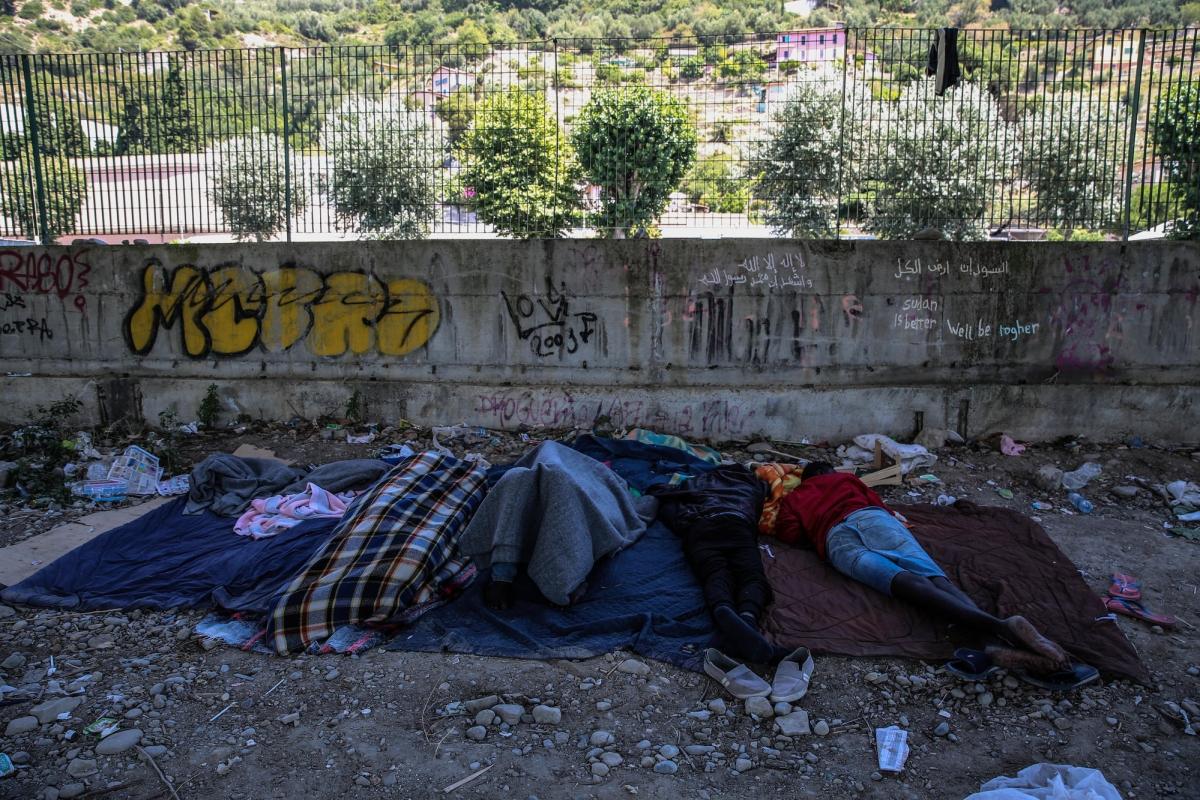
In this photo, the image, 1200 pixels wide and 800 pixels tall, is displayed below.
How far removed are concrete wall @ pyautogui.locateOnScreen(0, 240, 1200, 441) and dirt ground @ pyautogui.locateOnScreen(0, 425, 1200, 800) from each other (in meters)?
3.56

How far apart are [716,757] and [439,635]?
1697 mm

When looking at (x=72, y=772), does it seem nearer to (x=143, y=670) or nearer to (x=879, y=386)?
(x=143, y=670)

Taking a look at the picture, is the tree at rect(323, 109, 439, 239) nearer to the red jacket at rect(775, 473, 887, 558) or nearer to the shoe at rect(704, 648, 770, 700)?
the red jacket at rect(775, 473, 887, 558)

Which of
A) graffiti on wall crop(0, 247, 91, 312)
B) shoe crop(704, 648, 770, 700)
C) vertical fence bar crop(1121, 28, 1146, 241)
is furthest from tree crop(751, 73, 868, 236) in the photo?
graffiti on wall crop(0, 247, 91, 312)

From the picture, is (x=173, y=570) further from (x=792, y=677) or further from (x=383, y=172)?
(x=383, y=172)

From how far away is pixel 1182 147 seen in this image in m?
7.89

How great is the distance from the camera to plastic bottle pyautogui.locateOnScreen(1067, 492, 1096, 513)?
254 inches

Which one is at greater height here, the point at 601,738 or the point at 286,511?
the point at 286,511

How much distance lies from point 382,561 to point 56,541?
2.97 m

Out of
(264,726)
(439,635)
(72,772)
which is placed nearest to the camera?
(72,772)

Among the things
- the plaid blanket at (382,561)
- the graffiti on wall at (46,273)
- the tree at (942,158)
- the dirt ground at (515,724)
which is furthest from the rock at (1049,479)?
the graffiti on wall at (46,273)

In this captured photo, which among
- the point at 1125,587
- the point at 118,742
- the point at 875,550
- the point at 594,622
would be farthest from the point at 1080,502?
the point at 118,742

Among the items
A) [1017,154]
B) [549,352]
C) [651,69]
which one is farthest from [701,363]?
[1017,154]

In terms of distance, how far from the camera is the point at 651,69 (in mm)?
8172
